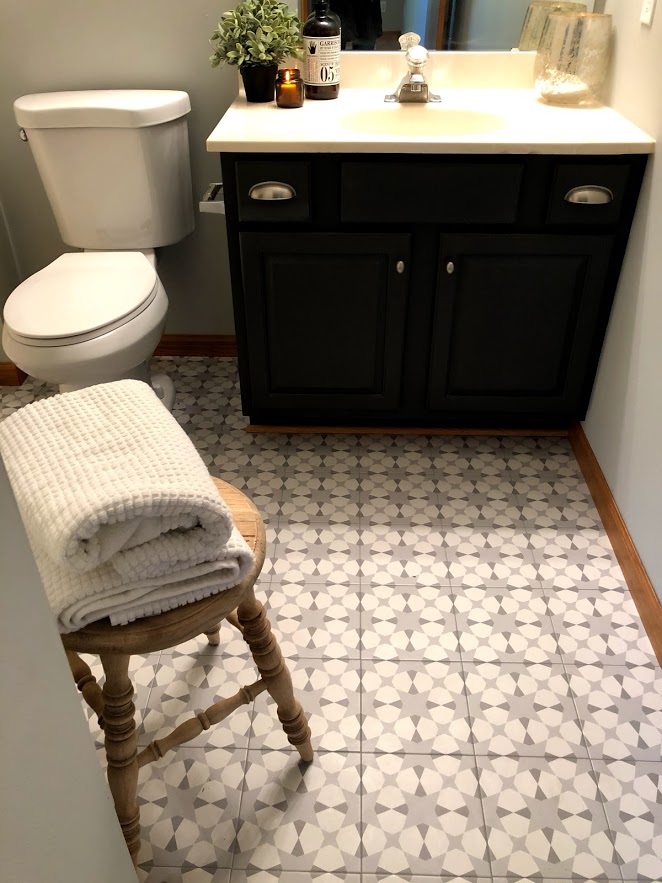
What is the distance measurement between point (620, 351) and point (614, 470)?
0.98 feet

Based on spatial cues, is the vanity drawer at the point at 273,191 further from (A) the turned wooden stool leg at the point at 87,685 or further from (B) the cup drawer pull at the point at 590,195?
(A) the turned wooden stool leg at the point at 87,685

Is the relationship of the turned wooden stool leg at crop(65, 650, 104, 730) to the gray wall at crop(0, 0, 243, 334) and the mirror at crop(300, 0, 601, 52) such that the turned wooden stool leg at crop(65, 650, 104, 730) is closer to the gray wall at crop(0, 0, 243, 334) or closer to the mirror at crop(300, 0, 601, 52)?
the gray wall at crop(0, 0, 243, 334)

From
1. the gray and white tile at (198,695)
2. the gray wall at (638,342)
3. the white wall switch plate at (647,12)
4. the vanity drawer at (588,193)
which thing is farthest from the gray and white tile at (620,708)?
the white wall switch plate at (647,12)

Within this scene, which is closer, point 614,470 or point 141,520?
point 141,520

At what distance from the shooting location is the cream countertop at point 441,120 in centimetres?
164

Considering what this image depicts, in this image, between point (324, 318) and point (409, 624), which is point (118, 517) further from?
point (324, 318)

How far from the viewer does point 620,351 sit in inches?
70.8

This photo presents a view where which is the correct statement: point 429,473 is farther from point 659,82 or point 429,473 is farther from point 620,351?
point 659,82

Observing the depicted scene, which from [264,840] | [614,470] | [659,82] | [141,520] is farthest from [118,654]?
[659,82]

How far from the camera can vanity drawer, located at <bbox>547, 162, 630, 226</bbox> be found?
1.68 meters

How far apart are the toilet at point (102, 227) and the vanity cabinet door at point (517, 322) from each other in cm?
78

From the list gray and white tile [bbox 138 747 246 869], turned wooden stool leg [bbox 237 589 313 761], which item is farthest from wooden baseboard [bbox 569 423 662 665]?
gray and white tile [bbox 138 747 246 869]

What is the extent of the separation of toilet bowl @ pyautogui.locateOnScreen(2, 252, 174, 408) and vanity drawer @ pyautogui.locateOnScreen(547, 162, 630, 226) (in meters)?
1.04

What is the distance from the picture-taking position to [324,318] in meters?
1.91
